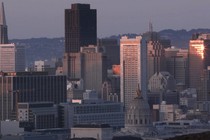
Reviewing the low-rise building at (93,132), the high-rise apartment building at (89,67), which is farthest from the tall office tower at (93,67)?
the low-rise building at (93,132)

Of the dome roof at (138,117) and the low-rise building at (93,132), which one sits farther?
the dome roof at (138,117)

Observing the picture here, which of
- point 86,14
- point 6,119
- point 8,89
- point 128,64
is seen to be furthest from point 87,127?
point 86,14

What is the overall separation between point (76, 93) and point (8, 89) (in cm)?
2813

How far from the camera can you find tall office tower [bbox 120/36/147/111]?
175 meters

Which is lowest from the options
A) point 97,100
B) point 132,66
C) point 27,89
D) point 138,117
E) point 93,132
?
point 93,132

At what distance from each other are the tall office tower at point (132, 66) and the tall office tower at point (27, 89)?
3167 cm

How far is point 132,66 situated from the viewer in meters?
183

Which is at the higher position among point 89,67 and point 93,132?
point 89,67

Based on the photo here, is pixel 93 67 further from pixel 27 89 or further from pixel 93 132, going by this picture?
pixel 93 132

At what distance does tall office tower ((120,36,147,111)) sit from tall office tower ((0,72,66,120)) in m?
31.7

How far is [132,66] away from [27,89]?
48.8 meters

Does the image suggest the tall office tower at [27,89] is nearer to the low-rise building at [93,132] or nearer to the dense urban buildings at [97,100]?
the dense urban buildings at [97,100]

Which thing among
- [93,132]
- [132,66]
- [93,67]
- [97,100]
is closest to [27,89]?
[97,100]

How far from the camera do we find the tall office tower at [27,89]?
436 ft
